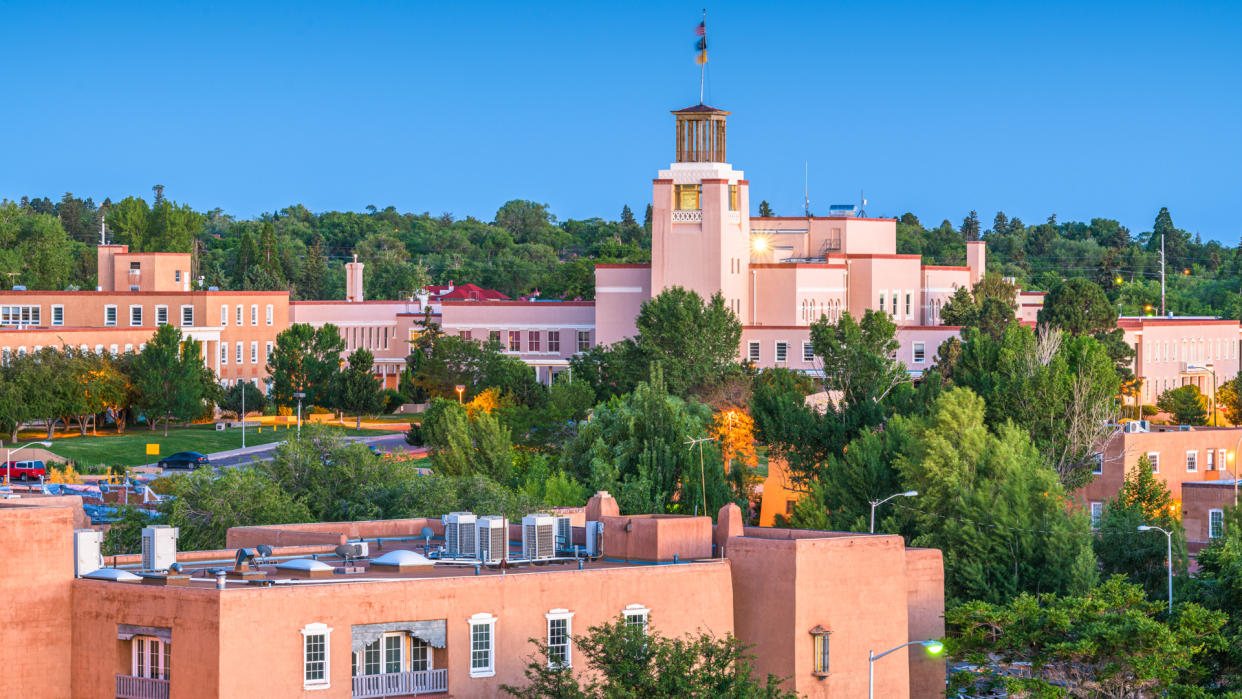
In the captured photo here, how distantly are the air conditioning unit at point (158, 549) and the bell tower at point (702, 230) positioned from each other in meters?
75.8

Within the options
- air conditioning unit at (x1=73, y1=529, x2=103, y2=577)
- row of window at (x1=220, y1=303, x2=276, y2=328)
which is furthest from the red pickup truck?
air conditioning unit at (x1=73, y1=529, x2=103, y2=577)

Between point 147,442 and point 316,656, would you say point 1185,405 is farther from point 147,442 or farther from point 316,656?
point 316,656

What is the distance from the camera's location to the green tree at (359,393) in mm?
124438

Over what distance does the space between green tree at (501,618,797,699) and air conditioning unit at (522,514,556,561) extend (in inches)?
179

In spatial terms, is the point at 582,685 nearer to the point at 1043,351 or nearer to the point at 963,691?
the point at 963,691

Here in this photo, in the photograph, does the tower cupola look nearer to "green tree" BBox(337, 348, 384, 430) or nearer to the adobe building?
"green tree" BBox(337, 348, 384, 430)

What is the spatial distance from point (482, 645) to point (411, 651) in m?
1.43

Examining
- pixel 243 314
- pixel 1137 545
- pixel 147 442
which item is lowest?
pixel 1137 545

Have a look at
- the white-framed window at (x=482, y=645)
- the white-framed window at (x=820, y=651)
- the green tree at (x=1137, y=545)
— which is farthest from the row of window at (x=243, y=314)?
the white-framed window at (x=482, y=645)

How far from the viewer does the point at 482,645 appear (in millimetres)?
40344

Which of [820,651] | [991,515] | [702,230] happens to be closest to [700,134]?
[702,230]

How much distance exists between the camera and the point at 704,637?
135 ft

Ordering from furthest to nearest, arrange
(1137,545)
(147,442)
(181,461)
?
1. (147,442)
2. (181,461)
3. (1137,545)

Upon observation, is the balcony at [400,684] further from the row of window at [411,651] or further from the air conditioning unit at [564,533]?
the air conditioning unit at [564,533]
